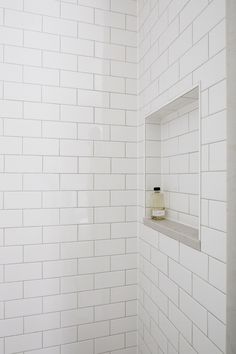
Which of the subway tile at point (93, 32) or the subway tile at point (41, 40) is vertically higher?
the subway tile at point (93, 32)

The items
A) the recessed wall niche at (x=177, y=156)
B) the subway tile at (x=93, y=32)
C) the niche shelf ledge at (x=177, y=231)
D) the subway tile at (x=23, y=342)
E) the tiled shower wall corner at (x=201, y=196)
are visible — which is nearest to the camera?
the tiled shower wall corner at (x=201, y=196)

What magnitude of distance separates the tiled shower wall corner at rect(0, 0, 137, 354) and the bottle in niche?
156 mm

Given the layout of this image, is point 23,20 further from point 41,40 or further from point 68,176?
point 68,176

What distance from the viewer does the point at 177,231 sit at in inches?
40.0

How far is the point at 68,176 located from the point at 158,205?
0.49 meters

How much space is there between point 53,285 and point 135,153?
83 cm

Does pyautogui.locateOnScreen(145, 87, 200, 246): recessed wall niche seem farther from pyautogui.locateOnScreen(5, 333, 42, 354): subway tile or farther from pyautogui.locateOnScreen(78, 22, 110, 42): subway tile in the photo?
pyautogui.locateOnScreen(5, 333, 42, 354): subway tile

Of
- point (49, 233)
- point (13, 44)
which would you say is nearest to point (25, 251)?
point (49, 233)

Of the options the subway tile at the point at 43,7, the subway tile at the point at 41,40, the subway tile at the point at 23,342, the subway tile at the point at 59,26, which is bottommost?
the subway tile at the point at 23,342

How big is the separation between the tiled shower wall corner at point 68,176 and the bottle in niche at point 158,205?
156 millimetres

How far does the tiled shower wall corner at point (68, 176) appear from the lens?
50.4 inches

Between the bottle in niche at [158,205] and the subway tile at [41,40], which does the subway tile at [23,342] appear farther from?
the subway tile at [41,40]

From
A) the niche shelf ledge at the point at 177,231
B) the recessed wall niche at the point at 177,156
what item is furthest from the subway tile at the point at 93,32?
the niche shelf ledge at the point at 177,231

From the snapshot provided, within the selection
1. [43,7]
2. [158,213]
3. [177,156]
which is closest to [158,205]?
[158,213]
